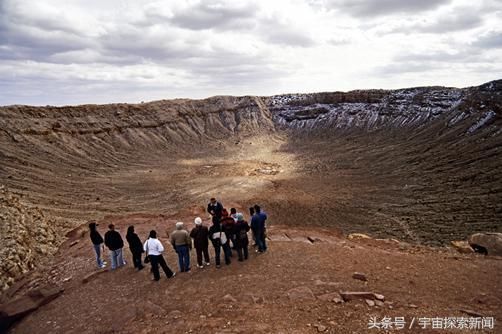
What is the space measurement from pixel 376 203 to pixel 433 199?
3.49 meters

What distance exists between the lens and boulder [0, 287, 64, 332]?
7.97 m

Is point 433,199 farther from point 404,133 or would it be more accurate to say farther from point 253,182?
point 404,133

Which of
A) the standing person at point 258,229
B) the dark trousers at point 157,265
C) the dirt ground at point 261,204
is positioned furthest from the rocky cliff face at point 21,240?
the standing person at point 258,229

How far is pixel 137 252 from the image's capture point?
28.4 feet

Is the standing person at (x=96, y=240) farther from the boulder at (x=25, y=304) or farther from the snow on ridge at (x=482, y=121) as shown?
the snow on ridge at (x=482, y=121)

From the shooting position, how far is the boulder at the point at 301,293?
21.8 feet

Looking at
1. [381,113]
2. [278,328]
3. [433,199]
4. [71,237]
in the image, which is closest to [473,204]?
[433,199]

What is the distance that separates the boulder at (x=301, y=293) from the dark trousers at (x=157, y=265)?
2.92 metres

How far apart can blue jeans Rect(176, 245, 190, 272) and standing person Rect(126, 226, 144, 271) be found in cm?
108

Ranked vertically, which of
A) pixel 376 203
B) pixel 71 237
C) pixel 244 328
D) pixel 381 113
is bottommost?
pixel 376 203

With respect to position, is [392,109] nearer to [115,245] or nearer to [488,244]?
[488,244]

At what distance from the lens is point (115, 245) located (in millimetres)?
8844

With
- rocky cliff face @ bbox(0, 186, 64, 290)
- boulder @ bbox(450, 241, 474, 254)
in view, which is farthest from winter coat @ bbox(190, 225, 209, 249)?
boulder @ bbox(450, 241, 474, 254)

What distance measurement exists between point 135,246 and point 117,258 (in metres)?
1.20
